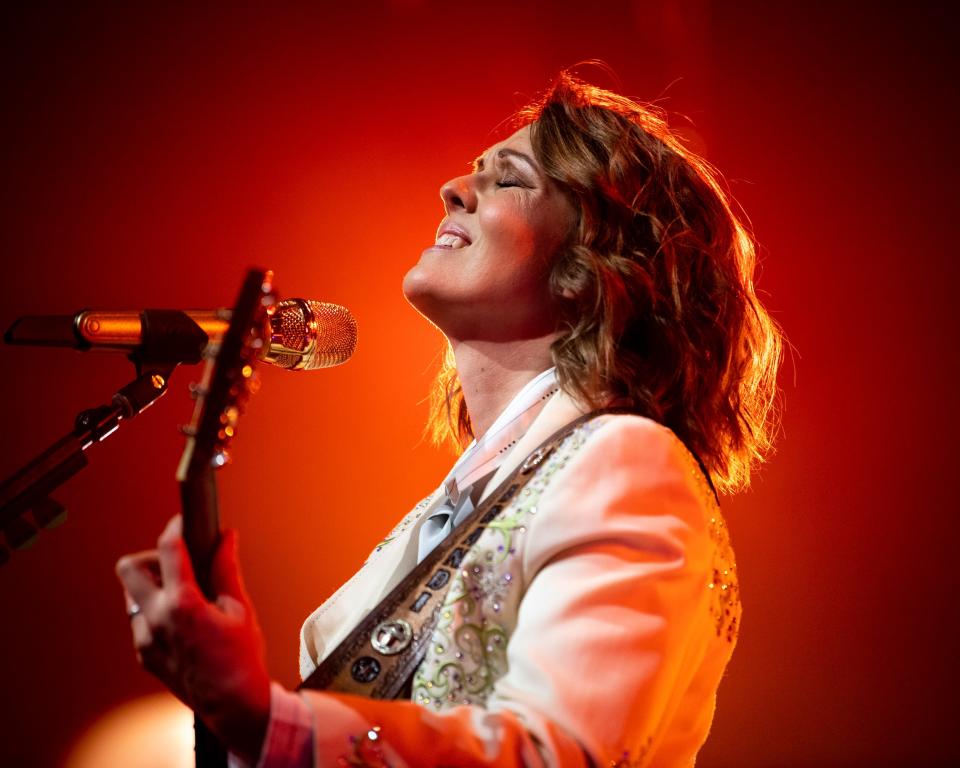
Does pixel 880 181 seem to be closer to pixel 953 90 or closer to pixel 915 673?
pixel 953 90

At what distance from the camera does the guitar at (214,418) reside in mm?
968

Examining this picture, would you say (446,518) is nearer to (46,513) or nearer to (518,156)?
(46,513)

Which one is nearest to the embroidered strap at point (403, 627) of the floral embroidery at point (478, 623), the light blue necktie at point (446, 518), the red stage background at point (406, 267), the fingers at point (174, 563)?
the floral embroidery at point (478, 623)

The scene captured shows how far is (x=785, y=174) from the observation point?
3225 millimetres

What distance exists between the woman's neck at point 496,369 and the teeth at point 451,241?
0.20 meters

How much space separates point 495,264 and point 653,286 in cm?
31

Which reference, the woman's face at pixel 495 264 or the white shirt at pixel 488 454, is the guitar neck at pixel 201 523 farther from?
the woman's face at pixel 495 264

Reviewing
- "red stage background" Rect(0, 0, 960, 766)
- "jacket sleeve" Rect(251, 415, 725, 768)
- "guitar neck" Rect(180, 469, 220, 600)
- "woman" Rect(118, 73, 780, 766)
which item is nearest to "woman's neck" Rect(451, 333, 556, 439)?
"woman" Rect(118, 73, 780, 766)

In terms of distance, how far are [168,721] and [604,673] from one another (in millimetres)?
2316

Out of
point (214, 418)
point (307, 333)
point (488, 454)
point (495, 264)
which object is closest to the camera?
point (214, 418)

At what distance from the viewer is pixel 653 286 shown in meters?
1.79

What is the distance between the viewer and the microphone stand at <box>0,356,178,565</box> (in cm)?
129

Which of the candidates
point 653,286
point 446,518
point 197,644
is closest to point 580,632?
point 197,644

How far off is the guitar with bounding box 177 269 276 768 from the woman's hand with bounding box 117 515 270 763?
0.14ft
